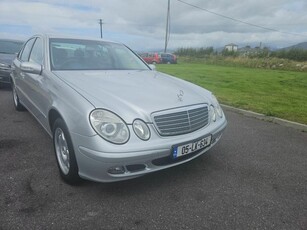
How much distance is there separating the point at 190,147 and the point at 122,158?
0.73 meters

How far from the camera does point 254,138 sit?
4535mm

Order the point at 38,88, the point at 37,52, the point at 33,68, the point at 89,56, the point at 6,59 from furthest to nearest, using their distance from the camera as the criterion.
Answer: the point at 6,59, the point at 37,52, the point at 89,56, the point at 38,88, the point at 33,68

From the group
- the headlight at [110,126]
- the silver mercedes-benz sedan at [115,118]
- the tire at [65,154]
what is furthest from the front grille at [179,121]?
the tire at [65,154]

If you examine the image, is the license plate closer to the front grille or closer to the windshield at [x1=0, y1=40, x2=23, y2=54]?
the front grille

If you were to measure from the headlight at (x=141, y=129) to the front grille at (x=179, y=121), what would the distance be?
121mm

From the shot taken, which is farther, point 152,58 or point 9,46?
point 152,58

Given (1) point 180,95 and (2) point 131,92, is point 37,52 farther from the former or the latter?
(1) point 180,95

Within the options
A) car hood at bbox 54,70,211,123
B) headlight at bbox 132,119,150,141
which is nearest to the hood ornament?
car hood at bbox 54,70,211,123

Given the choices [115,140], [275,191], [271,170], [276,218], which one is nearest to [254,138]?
[271,170]

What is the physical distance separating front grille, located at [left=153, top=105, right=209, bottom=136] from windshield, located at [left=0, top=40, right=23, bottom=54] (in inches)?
331

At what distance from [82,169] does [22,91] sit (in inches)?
112

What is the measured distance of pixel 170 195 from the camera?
107 inches

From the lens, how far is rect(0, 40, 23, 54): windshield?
908cm

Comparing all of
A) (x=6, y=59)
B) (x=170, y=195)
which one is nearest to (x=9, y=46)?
(x=6, y=59)
